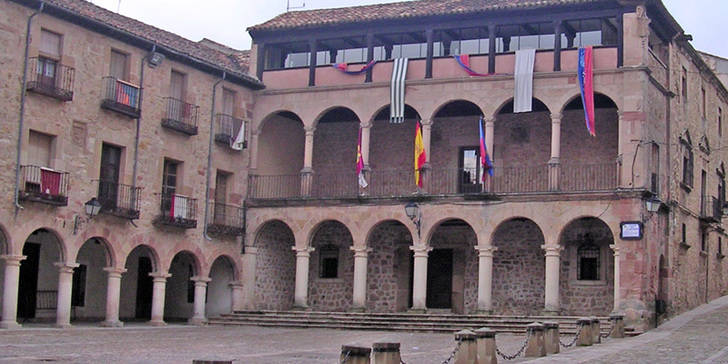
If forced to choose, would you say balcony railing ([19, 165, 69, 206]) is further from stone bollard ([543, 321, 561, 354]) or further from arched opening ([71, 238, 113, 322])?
stone bollard ([543, 321, 561, 354])

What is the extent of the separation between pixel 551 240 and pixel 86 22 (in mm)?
13060

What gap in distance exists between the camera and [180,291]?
104ft

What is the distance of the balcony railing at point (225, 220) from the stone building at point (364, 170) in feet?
0.21

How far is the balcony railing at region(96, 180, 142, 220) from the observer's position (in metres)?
25.6

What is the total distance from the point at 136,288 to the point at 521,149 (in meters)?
12.1

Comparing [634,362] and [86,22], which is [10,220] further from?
[634,362]

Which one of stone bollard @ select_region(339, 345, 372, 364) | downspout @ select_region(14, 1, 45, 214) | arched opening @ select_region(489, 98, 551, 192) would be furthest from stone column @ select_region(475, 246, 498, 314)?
stone bollard @ select_region(339, 345, 372, 364)

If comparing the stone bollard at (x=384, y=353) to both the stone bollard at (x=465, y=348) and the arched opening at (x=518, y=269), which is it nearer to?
the stone bollard at (x=465, y=348)

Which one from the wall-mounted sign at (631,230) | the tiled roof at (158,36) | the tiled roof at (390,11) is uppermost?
the tiled roof at (390,11)

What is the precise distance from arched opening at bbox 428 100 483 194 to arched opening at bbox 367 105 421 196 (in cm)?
79

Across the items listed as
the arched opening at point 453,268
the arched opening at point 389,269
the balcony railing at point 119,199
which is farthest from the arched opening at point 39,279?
the arched opening at point 453,268

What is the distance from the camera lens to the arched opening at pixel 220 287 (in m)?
30.2

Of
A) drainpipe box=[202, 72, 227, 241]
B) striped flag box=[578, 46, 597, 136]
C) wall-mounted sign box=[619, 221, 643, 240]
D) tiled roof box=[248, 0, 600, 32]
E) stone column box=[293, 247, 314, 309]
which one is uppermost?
tiled roof box=[248, 0, 600, 32]

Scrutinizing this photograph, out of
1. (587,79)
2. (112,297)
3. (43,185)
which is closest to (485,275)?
(587,79)
